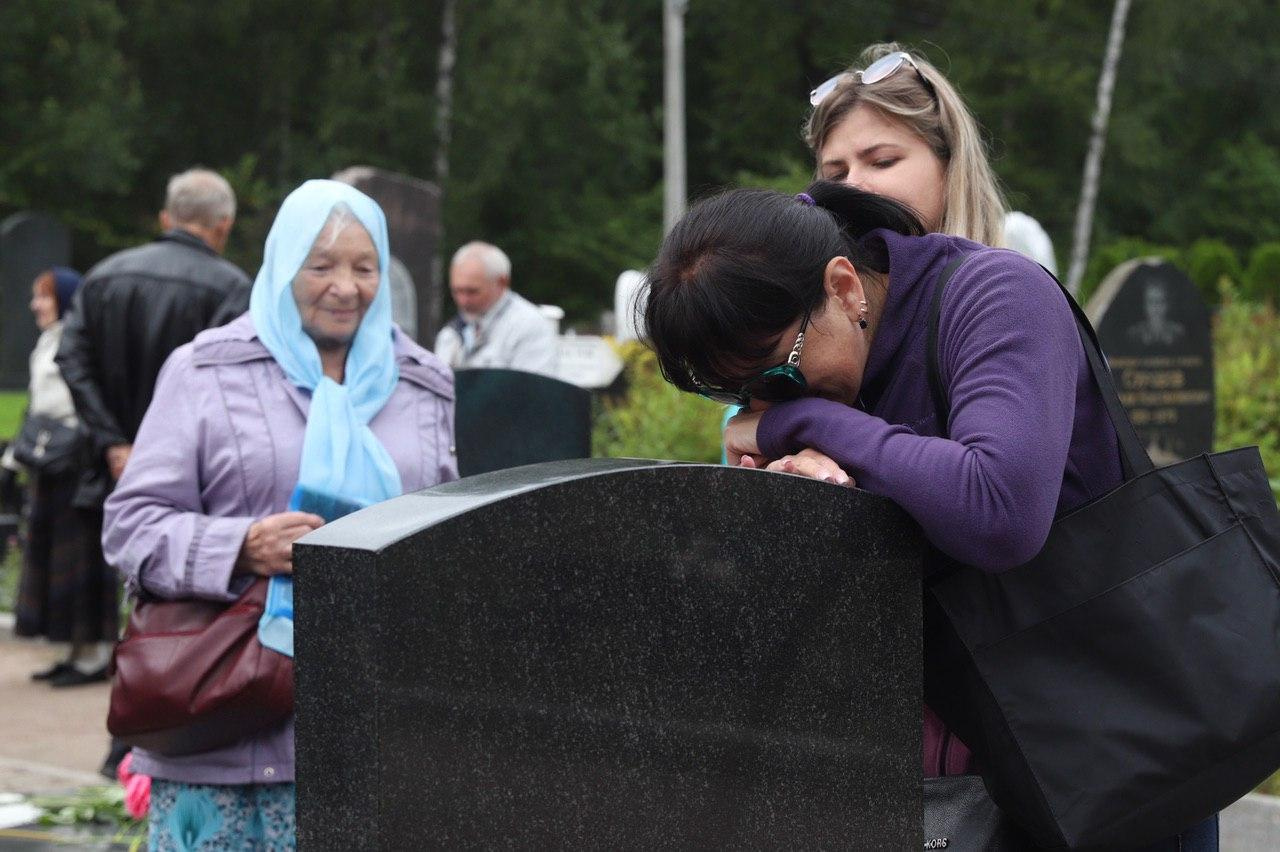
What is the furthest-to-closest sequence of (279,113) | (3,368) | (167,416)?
(279,113) → (3,368) → (167,416)

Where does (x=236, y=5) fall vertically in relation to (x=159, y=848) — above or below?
above

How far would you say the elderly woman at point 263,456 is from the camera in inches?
117

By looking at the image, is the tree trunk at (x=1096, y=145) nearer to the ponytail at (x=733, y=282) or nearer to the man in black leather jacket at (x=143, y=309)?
the man in black leather jacket at (x=143, y=309)

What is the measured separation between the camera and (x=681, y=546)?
62.0 inches

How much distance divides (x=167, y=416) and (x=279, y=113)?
96.5 feet

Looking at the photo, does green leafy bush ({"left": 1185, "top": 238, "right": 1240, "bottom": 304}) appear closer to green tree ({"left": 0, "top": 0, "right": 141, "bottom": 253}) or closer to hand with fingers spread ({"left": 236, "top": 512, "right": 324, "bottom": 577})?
green tree ({"left": 0, "top": 0, "right": 141, "bottom": 253})

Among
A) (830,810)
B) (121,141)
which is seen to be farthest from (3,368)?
(830,810)

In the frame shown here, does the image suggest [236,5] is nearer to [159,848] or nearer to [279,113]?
[279,113]

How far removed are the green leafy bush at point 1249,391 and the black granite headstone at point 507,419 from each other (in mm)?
5734

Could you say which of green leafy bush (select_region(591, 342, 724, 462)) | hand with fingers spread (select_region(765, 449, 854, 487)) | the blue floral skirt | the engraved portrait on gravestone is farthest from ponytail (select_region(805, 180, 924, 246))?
the engraved portrait on gravestone

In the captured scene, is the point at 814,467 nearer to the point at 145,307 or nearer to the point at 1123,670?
the point at 1123,670

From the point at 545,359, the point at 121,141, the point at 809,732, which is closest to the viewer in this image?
the point at 809,732

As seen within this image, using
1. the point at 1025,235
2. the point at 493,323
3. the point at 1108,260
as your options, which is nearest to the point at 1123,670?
the point at 1025,235

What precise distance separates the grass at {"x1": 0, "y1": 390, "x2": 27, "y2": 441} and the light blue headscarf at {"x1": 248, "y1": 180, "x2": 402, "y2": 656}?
1323 centimetres
